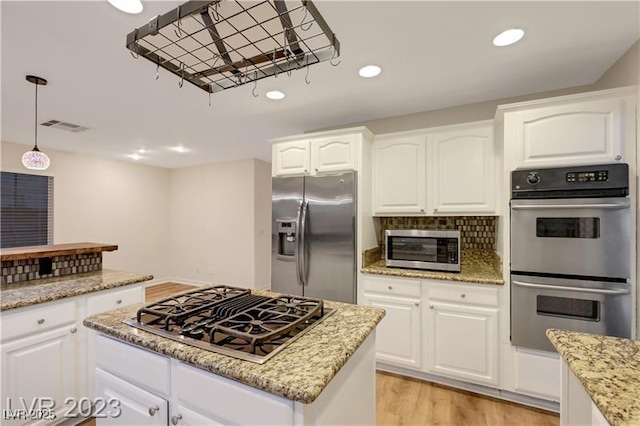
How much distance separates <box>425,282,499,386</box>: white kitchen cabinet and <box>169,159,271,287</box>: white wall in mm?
3436

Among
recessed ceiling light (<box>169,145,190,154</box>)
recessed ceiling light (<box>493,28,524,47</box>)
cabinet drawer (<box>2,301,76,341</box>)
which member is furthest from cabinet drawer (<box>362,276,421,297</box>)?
recessed ceiling light (<box>169,145,190,154</box>)

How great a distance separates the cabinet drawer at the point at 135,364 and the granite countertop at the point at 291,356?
50 millimetres

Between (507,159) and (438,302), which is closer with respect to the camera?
(507,159)

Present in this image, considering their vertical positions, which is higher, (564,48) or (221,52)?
(564,48)

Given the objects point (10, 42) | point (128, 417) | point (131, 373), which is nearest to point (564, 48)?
point (131, 373)

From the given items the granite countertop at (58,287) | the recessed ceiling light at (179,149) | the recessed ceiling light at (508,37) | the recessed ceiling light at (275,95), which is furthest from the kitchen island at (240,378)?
the recessed ceiling light at (179,149)

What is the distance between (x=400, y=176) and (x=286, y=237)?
1258 millimetres

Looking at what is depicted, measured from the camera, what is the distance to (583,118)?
6.08 ft

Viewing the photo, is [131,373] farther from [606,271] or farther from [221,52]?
[606,271]

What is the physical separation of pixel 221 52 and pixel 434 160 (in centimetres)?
201

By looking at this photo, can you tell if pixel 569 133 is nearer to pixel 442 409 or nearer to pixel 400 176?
pixel 400 176

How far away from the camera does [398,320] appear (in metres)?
2.41

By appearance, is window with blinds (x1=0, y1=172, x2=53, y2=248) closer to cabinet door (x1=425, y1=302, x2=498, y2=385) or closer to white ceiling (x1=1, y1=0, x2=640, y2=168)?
white ceiling (x1=1, y1=0, x2=640, y2=168)

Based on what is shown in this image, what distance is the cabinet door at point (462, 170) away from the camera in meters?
2.37
